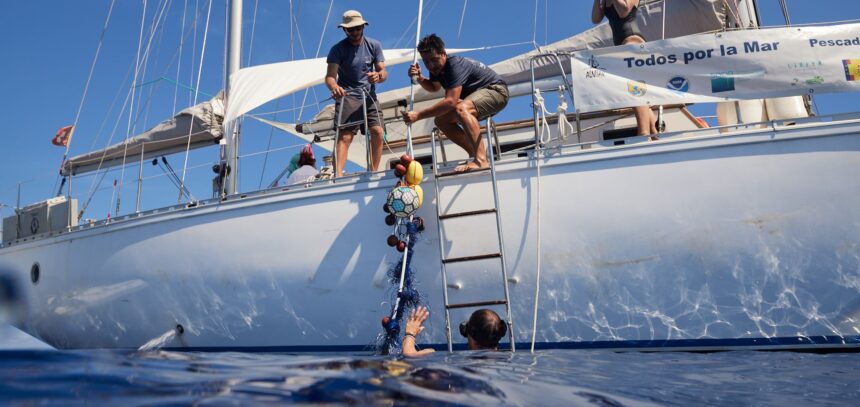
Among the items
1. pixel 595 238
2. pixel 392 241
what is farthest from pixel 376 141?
pixel 595 238

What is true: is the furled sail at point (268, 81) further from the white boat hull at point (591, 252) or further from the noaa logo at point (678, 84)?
the noaa logo at point (678, 84)

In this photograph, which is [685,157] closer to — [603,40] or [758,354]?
[758,354]

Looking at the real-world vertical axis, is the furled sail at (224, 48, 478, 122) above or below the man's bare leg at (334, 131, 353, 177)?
above

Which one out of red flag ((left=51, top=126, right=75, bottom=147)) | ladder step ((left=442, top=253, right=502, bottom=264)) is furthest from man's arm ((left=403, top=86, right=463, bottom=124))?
red flag ((left=51, top=126, right=75, bottom=147))

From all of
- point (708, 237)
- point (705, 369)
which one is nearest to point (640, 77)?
point (708, 237)

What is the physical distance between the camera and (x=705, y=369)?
3.29m

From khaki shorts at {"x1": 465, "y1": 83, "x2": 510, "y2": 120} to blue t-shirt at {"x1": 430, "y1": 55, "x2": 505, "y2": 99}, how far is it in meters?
0.07

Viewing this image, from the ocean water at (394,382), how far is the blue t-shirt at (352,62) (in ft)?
11.2

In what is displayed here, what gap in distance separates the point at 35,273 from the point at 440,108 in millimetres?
5313

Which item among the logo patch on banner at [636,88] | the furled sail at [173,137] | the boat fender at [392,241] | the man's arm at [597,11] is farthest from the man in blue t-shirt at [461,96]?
the furled sail at [173,137]

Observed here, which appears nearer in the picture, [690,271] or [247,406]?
[247,406]

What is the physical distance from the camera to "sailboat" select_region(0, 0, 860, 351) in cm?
432

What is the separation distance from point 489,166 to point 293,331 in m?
2.17

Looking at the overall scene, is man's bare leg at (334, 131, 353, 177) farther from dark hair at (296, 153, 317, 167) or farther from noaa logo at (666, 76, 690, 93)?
noaa logo at (666, 76, 690, 93)
